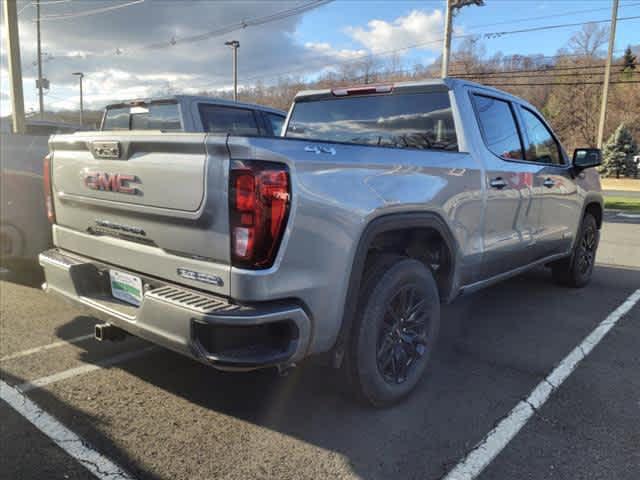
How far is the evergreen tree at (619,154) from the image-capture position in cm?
3494

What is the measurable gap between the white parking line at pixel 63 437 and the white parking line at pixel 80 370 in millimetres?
98

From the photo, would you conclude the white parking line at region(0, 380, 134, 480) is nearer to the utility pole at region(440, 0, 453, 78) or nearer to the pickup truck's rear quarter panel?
the pickup truck's rear quarter panel

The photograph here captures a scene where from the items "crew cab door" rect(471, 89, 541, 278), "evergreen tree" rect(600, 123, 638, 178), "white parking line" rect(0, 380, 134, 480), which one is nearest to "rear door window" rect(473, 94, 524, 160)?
"crew cab door" rect(471, 89, 541, 278)

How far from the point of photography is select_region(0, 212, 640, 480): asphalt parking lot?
8.29ft

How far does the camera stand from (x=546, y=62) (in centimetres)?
3788

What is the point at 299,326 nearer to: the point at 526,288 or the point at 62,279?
the point at 62,279

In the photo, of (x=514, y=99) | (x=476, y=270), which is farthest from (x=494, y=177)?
(x=514, y=99)

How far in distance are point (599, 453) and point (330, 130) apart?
2912 millimetres

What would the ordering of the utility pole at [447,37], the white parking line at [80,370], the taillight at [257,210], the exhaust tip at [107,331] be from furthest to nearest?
1. the utility pole at [447,37]
2. the white parking line at [80,370]
3. the exhaust tip at [107,331]
4. the taillight at [257,210]

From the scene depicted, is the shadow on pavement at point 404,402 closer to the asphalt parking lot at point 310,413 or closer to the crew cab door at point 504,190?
the asphalt parking lot at point 310,413

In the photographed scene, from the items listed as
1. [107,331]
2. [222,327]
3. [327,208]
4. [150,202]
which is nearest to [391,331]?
[327,208]

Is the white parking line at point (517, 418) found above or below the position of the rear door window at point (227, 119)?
below

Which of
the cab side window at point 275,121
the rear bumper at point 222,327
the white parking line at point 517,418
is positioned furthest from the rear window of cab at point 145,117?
the white parking line at point 517,418

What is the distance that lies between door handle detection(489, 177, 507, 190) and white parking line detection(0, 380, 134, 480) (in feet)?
9.79
